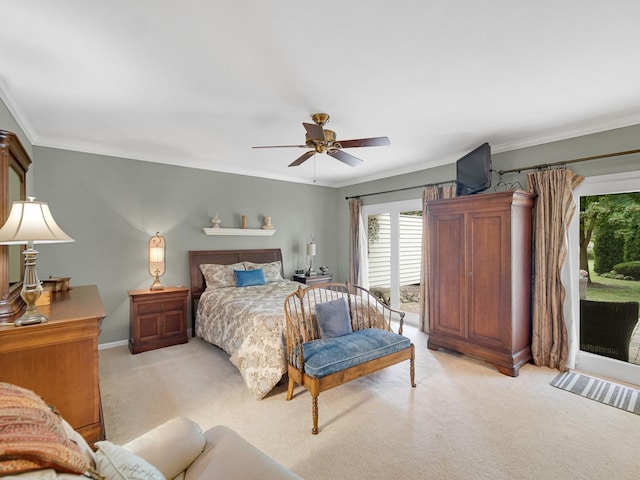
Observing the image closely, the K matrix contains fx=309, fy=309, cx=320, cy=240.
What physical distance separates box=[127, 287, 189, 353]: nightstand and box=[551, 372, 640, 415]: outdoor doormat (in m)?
4.45

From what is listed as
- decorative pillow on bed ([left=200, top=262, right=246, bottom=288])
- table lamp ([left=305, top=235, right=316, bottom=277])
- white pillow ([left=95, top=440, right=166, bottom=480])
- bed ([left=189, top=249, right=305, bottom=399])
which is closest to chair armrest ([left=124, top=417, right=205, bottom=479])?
white pillow ([left=95, top=440, right=166, bottom=480])

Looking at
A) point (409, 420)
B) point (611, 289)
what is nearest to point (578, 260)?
point (611, 289)

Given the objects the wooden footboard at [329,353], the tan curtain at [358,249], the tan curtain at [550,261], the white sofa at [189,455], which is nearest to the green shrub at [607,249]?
the tan curtain at [550,261]

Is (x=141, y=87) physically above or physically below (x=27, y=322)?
above

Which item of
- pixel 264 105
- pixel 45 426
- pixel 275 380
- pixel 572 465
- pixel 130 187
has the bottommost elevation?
pixel 572 465

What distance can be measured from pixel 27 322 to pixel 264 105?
92.8 inches

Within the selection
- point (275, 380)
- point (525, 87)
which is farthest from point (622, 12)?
point (275, 380)

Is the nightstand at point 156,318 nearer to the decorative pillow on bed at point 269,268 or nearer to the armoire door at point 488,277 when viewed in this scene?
the decorative pillow on bed at point 269,268

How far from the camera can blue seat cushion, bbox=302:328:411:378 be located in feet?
8.15

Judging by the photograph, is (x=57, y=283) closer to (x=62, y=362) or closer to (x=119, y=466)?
(x=62, y=362)

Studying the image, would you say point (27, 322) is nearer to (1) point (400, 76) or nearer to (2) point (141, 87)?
(2) point (141, 87)

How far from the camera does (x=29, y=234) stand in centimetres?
186

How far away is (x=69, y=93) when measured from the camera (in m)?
2.65

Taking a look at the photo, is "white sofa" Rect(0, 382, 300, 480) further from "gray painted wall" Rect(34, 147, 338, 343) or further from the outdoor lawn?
the outdoor lawn
